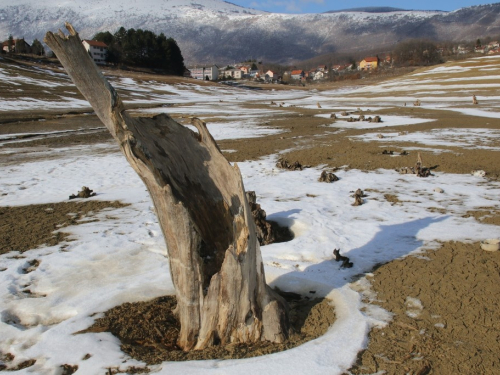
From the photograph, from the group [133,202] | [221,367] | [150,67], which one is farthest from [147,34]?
[221,367]

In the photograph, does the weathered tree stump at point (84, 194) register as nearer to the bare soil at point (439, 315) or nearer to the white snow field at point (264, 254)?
the white snow field at point (264, 254)

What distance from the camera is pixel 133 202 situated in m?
9.45

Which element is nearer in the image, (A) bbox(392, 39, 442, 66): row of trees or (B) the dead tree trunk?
(B) the dead tree trunk

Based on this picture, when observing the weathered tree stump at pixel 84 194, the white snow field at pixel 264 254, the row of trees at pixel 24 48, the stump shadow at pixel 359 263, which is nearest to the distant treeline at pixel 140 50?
the row of trees at pixel 24 48

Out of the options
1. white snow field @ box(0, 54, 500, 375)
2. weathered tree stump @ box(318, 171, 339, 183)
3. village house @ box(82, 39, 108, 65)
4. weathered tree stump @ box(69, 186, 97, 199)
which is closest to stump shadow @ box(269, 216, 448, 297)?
white snow field @ box(0, 54, 500, 375)

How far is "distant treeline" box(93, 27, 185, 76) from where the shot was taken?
303ft

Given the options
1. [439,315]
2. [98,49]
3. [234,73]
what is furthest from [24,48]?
[439,315]

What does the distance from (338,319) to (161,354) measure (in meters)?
1.84

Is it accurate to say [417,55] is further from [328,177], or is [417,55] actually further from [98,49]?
[328,177]

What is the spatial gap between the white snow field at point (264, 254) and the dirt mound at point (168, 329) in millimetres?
120

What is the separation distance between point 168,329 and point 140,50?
320 feet

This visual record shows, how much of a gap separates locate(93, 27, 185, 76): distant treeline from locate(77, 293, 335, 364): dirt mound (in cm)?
9351

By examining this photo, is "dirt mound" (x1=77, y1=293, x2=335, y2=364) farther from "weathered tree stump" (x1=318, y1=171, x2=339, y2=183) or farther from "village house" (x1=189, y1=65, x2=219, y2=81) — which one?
"village house" (x1=189, y1=65, x2=219, y2=81)

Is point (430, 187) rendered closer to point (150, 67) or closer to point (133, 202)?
point (133, 202)
